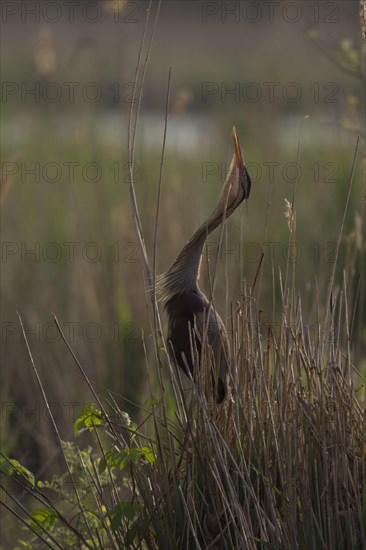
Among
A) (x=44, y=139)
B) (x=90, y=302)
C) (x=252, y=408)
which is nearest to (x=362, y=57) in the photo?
(x=90, y=302)

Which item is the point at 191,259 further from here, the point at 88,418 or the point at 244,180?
the point at 88,418

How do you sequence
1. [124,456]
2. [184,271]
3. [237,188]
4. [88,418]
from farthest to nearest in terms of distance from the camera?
[184,271] < [237,188] < [88,418] < [124,456]

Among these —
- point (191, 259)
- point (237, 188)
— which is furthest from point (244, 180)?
point (191, 259)

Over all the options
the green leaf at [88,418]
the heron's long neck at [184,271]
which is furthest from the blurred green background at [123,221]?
the green leaf at [88,418]

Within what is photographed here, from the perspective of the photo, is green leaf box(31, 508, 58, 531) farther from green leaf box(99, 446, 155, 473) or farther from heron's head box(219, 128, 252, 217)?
heron's head box(219, 128, 252, 217)

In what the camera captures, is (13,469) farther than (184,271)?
No

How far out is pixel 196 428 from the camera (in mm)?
2422

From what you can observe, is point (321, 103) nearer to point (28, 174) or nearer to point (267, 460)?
point (28, 174)

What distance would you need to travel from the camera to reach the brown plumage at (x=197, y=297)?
2.53 meters

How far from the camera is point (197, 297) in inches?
105

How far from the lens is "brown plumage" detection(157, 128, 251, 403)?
2527 millimetres

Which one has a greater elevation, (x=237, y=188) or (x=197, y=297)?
(x=237, y=188)

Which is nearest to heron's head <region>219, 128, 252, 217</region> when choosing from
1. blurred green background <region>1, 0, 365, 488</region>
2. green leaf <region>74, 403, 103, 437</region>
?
blurred green background <region>1, 0, 365, 488</region>

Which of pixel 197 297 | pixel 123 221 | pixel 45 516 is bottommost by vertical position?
pixel 45 516
